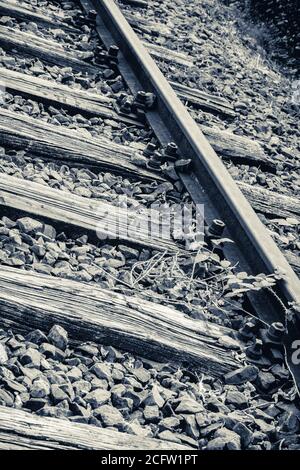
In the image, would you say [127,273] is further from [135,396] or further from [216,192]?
[216,192]

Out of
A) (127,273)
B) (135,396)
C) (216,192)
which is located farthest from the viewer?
(216,192)

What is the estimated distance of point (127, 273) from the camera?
254 cm

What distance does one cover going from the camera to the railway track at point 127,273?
1.97 meters

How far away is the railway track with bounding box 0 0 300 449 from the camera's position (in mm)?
1972

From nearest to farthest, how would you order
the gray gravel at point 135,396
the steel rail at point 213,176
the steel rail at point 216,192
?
the gray gravel at point 135,396 → the steel rail at point 216,192 → the steel rail at point 213,176

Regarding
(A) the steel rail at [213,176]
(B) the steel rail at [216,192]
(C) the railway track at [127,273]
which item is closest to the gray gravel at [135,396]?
(C) the railway track at [127,273]

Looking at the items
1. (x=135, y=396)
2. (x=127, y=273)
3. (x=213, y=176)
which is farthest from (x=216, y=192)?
(x=135, y=396)

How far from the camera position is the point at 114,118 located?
12.2 ft

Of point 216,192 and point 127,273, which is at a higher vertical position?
point 216,192

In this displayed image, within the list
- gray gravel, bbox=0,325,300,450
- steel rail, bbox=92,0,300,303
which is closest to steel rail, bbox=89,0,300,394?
steel rail, bbox=92,0,300,303

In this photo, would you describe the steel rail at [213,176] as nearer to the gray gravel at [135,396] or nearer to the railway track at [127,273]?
the railway track at [127,273]

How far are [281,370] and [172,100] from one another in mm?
2094

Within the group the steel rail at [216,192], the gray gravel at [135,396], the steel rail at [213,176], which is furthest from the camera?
the steel rail at [213,176]

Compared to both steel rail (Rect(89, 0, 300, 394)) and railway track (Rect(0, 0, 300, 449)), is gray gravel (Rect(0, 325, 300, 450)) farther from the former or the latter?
steel rail (Rect(89, 0, 300, 394))
